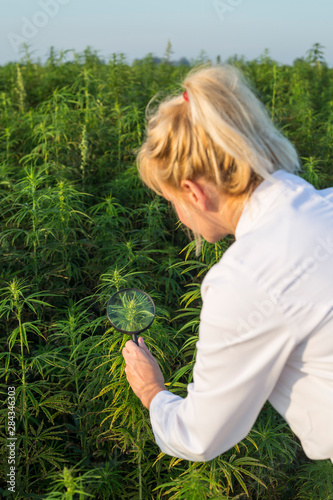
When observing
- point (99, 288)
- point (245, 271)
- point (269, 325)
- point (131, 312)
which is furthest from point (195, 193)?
point (99, 288)

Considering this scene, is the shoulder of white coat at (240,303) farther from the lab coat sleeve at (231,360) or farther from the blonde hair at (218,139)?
the blonde hair at (218,139)

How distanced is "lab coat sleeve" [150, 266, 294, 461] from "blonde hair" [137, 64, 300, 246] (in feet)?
1.08

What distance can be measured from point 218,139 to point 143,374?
0.91 meters

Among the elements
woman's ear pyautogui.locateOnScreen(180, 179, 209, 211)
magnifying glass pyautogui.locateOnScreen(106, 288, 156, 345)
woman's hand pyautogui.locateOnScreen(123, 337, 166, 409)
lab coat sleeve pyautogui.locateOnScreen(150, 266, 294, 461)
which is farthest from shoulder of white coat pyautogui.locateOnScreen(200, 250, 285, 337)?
magnifying glass pyautogui.locateOnScreen(106, 288, 156, 345)

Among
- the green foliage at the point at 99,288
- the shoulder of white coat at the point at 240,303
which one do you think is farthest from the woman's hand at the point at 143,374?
the shoulder of white coat at the point at 240,303

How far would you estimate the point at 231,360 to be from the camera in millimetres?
1338

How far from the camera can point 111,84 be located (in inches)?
217

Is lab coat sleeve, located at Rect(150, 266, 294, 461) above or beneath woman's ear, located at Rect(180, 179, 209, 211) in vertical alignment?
beneath

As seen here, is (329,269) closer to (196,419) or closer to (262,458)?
(196,419)

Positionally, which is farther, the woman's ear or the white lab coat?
the woman's ear

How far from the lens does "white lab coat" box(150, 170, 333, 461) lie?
4.20ft

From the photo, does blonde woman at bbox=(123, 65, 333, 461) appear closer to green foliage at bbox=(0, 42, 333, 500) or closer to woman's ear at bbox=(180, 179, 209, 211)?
woman's ear at bbox=(180, 179, 209, 211)

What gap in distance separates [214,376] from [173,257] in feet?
7.78

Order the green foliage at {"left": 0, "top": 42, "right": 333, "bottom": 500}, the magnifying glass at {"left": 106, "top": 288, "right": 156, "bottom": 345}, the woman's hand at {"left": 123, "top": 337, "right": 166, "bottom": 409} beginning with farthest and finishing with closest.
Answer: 1. the green foliage at {"left": 0, "top": 42, "right": 333, "bottom": 500}
2. the magnifying glass at {"left": 106, "top": 288, "right": 156, "bottom": 345}
3. the woman's hand at {"left": 123, "top": 337, "right": 166, "bottom": 409}
